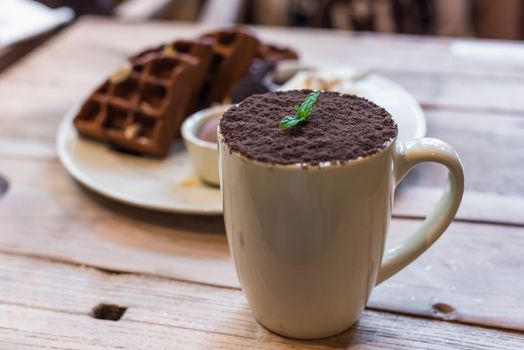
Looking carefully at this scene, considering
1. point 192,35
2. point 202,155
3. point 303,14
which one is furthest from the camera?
point 303,14

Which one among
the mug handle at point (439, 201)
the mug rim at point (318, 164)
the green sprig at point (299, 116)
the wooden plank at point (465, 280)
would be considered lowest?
the wooden plank at point (465, 280)

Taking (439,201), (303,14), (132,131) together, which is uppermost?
(439,201)

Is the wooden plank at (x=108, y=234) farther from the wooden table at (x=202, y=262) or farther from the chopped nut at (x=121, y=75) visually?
the chopped nut at (x=121, y=75)

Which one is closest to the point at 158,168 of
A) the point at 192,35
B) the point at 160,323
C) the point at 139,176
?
the point at 139,176

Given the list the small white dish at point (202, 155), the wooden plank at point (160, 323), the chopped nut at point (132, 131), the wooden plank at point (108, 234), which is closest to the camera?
the wooden plank at point (160, 323)

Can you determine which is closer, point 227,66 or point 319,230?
point 319,230

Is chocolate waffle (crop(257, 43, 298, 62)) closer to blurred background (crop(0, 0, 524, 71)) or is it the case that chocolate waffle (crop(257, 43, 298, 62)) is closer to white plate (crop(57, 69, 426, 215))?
white plate (crop(57, 69, 426, 215))

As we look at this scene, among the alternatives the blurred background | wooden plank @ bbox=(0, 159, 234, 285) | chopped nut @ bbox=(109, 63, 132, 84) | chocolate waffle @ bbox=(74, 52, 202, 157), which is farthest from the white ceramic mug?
the blurred background

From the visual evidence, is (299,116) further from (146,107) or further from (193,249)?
(146,107)

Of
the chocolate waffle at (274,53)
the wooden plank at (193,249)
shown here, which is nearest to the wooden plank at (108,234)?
the wooden plank at (193,249)
